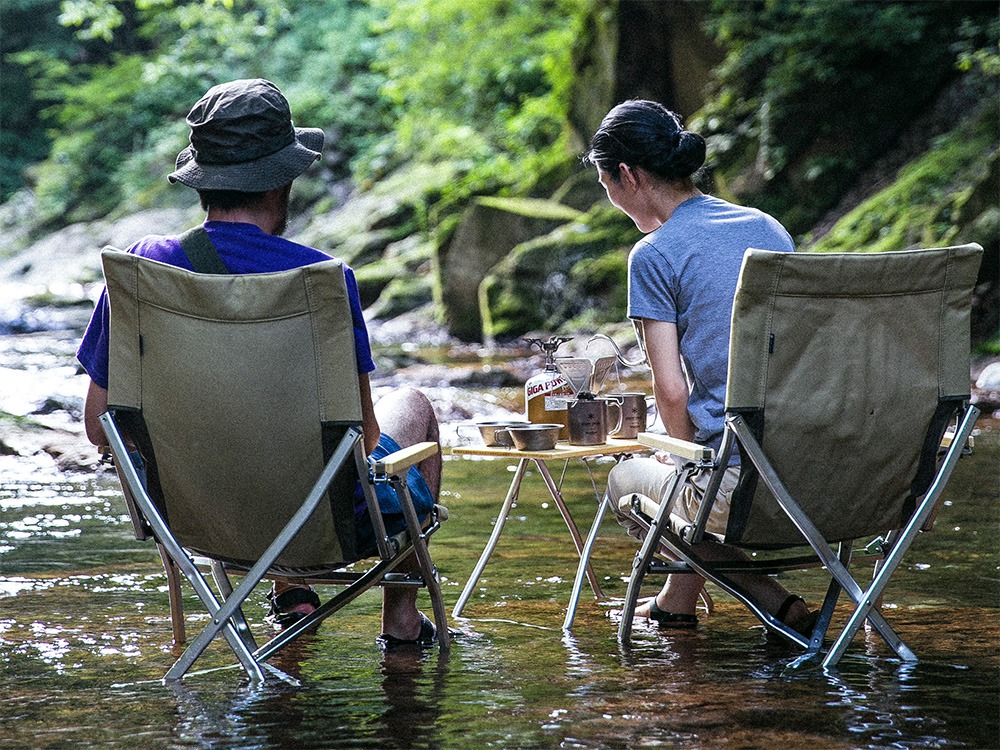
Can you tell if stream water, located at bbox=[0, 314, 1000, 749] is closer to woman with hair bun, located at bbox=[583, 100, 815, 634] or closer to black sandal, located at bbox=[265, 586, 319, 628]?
black sandal, located at bbox=[265, 586, 319, 628]

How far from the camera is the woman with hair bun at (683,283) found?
341 centimetres

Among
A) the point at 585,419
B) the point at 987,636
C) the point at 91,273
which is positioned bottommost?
the point at 91,273

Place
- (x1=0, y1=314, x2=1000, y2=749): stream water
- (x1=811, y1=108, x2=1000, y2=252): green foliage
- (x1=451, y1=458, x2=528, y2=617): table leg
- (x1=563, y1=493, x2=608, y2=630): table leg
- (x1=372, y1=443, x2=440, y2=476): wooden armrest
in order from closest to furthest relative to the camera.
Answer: (x1=0, y1=314, x2=1000, y2=749): stream water → (x1=372, y1=443, x2=440, y2=476): wooden armrest → (x1=563, y1=493, x2=608, y2=630): table leg → (x1=451, y1=458, x2=528, y2=617): table leg → (x1=811, y1=108, x2=1000, y2=252): green foliage

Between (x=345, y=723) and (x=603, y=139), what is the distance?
1714 millimetres

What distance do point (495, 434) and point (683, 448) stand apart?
2.43 ft

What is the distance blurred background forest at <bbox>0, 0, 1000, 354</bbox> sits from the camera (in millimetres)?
13508

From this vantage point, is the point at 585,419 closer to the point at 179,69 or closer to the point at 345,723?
the point at 345,723

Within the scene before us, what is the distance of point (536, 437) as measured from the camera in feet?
11.8

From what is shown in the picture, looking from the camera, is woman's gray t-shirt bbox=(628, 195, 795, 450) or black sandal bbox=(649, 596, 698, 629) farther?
black sandal bbox=(649, 596, 698, 629)

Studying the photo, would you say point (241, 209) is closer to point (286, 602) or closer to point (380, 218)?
point (286, 602)

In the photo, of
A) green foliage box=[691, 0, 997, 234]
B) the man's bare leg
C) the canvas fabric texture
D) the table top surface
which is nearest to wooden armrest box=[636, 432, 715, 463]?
the canvas fabric texture

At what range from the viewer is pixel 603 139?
360 cm

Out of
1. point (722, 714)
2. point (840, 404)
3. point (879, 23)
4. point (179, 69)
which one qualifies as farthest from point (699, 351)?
point (179, 69)

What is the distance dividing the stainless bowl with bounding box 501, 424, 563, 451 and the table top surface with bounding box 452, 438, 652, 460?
0.07 ft
